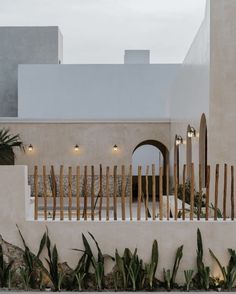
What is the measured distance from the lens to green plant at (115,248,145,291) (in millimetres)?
5910

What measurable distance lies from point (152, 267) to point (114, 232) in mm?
610

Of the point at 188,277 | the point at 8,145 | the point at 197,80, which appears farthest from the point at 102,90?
the point at 188,277

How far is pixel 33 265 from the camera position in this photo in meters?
6.09

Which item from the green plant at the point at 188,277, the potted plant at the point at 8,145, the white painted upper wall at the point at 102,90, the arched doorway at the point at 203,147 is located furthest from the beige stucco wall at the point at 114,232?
the white painted upper wall at the point at 102,90

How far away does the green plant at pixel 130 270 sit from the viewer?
591 cm

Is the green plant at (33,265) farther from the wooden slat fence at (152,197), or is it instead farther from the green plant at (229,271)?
the green plant at (229,271)

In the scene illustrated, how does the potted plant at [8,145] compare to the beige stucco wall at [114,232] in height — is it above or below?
above

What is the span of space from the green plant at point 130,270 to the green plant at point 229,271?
2.87 feet

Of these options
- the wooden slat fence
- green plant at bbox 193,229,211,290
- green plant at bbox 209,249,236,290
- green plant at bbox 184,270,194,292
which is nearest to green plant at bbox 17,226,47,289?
the wooden slat fence

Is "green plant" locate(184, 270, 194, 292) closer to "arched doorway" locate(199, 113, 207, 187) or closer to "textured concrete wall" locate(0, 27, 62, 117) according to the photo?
"arched doorway" locate(199, 113, 207, 187)

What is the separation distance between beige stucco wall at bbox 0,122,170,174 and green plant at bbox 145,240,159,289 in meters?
10.3

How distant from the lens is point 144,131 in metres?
16.5

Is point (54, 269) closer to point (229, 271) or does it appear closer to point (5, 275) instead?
point (5, 275)

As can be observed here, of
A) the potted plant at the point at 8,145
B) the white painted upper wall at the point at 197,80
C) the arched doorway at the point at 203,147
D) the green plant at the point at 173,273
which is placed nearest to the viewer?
the green plant at the point at 173,273
